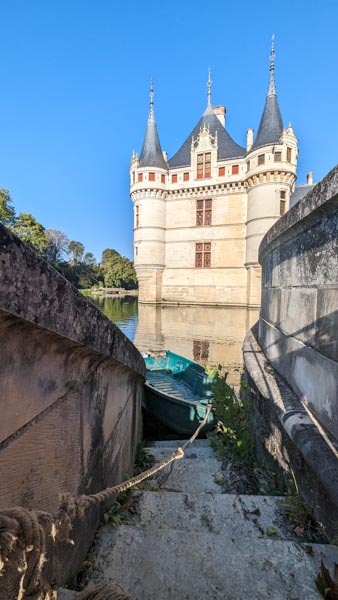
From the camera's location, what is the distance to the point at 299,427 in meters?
1.94

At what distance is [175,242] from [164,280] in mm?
3719

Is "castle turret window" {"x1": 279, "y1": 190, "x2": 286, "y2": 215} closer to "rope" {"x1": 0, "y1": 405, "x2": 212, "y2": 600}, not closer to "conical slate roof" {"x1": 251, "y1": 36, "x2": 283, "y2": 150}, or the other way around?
"conical slate roof" {"x1": 251, "y1": 36, "x2": 283, "y2": 150}

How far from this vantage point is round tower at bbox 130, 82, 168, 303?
26.8 metres

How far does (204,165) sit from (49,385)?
1137 inches

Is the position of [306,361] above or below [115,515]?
above

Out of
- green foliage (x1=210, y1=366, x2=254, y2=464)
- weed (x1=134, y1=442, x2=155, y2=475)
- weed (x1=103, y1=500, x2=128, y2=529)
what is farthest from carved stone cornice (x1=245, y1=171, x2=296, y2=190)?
weed (x1=103, y1=500, x2=128, y2=529)

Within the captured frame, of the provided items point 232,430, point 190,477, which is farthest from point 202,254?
point 190,477

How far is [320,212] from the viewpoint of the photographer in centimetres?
202

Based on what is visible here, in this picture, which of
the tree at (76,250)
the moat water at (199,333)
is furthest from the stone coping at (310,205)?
the tree at (76,250)

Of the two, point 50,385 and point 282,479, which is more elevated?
point 50,385

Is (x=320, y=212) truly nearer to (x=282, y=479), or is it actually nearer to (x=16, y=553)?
(x=282, y=479)

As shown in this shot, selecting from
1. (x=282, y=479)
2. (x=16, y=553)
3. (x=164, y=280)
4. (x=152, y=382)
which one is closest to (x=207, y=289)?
(x=164, y=280)

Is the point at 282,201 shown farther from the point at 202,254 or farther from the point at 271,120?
the point at 202,254

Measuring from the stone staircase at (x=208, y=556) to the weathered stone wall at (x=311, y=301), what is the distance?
69cm
